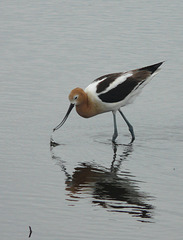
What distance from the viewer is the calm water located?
712 cm

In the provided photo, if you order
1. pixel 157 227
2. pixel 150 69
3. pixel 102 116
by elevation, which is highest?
pixel 150 69

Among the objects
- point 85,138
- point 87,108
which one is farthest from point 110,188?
point 87,108

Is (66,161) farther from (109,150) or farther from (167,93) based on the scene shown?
(167,93)

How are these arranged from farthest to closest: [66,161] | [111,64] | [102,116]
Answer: [111,64] < [102,116] < [66,161]

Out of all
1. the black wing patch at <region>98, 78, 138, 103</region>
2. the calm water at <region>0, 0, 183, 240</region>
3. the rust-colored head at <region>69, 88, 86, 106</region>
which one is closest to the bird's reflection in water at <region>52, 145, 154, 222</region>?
the calm water at <region>0, 0, 183, 240</region>

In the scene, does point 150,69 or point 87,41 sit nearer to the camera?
point 150,69

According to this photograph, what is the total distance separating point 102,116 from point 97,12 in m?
10.7

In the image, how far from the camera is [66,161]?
30.7 feet

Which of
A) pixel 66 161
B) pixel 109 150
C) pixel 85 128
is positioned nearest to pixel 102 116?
pixel 85 128

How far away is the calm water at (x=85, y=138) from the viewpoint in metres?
7.12

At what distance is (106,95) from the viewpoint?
10625 millimetres

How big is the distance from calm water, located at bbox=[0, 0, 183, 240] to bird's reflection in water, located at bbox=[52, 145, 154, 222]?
0.04 feet

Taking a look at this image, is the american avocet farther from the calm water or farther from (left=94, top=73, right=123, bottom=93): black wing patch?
the calm water

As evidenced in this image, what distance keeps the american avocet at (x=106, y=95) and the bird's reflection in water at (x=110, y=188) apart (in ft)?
4.26
